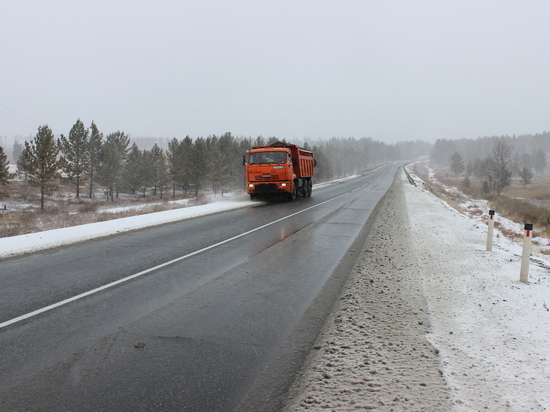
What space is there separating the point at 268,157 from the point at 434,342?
16.5 meters

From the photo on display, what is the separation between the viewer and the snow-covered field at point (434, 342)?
280cm

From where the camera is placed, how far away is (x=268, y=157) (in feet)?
64.2

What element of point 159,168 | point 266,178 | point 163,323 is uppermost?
point 159,168

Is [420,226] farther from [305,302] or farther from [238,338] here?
[238,338]

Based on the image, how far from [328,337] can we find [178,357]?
1.61 metres

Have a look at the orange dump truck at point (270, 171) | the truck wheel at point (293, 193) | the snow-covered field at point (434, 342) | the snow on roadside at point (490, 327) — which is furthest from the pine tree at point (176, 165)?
the snow-covered field at point (434, 342)

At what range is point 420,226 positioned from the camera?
39.4 feet

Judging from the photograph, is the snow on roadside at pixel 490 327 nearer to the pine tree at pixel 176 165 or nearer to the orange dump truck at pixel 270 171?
the orange dump truck at pixel 270 171

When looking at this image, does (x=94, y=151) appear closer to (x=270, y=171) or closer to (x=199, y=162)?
(x=199, y=162)

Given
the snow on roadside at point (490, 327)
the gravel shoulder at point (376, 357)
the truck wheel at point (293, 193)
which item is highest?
the truck wheel at point (293, 193)

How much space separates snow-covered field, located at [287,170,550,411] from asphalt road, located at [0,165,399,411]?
0.37m

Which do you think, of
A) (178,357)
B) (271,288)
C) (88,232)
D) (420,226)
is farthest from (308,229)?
(178,357)

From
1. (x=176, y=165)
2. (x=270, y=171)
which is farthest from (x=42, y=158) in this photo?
(x=270, y=171)

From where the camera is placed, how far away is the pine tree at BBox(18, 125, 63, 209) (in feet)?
126
